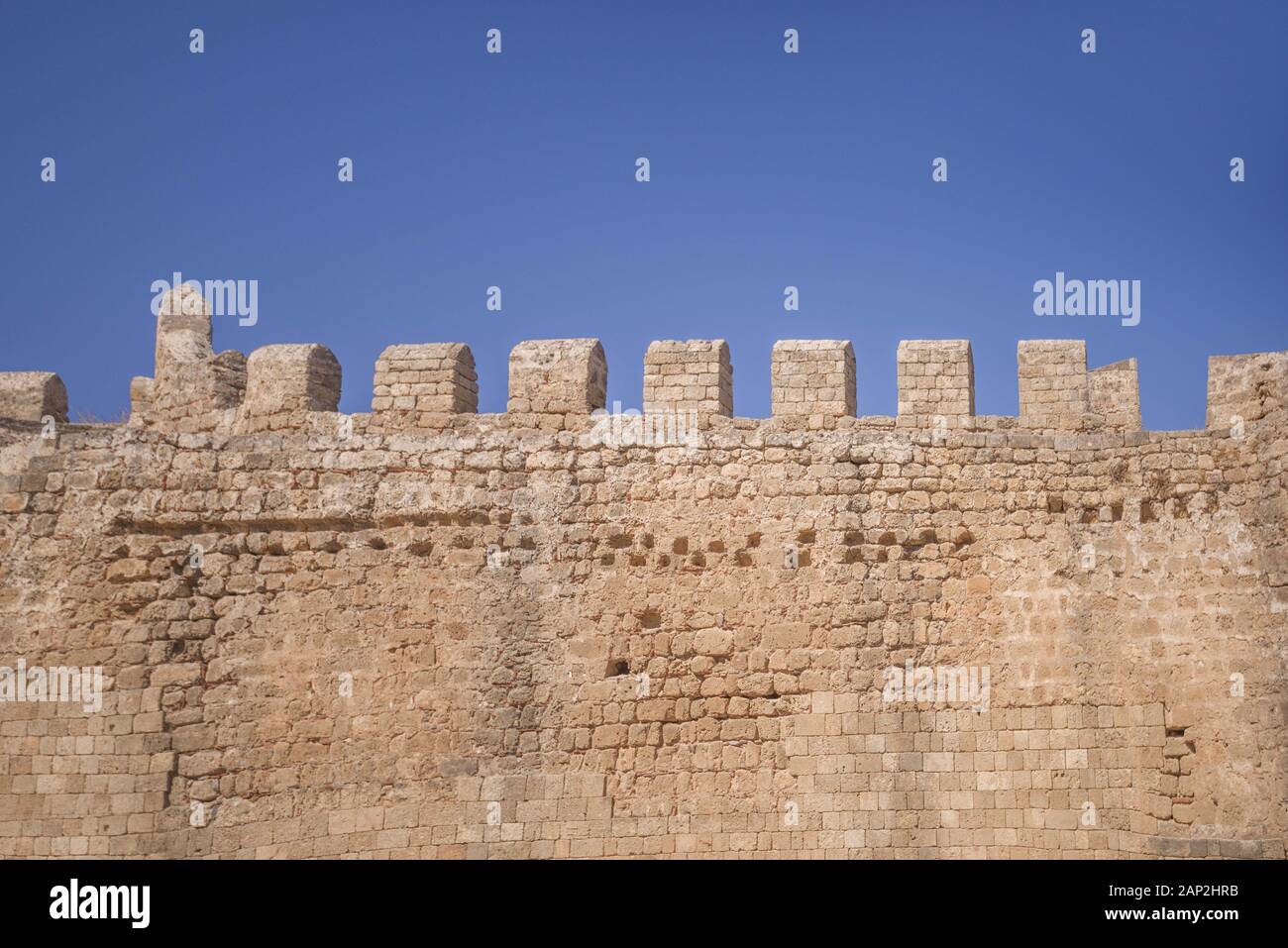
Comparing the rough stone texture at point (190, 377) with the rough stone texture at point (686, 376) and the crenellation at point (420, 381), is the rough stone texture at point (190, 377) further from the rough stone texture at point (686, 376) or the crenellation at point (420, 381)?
the rough stone texture at point (686, 376)

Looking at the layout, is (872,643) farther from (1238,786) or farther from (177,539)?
(177,539)

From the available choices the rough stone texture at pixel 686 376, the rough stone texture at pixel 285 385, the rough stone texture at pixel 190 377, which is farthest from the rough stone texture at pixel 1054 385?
the rough stone texture at pixel 190 377

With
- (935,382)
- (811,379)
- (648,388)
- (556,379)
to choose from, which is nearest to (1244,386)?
(935,382)

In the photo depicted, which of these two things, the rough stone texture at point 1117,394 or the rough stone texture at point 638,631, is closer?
the rough stone texture at point 638,631

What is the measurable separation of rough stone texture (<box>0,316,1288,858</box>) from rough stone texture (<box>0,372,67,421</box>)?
0.36 metres

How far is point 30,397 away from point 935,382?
6.25 meters

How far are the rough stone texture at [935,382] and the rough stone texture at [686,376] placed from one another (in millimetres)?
1214

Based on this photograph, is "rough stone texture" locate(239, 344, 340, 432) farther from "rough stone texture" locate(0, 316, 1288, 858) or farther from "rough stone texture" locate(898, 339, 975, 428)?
"rough stone texture" locate(898, 339, 975, 428)

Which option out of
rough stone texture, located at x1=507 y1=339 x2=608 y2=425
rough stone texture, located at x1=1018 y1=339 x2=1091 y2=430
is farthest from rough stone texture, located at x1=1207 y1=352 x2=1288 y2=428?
rough stone texture, located at x1=507 y1=339 x2=608 y2=425

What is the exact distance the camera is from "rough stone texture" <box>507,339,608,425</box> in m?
10.5

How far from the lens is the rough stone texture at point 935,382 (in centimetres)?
1035

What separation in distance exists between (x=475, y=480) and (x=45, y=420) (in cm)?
306

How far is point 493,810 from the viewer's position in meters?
9.84

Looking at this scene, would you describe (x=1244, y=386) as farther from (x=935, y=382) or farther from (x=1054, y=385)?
(x=935, y=382)
